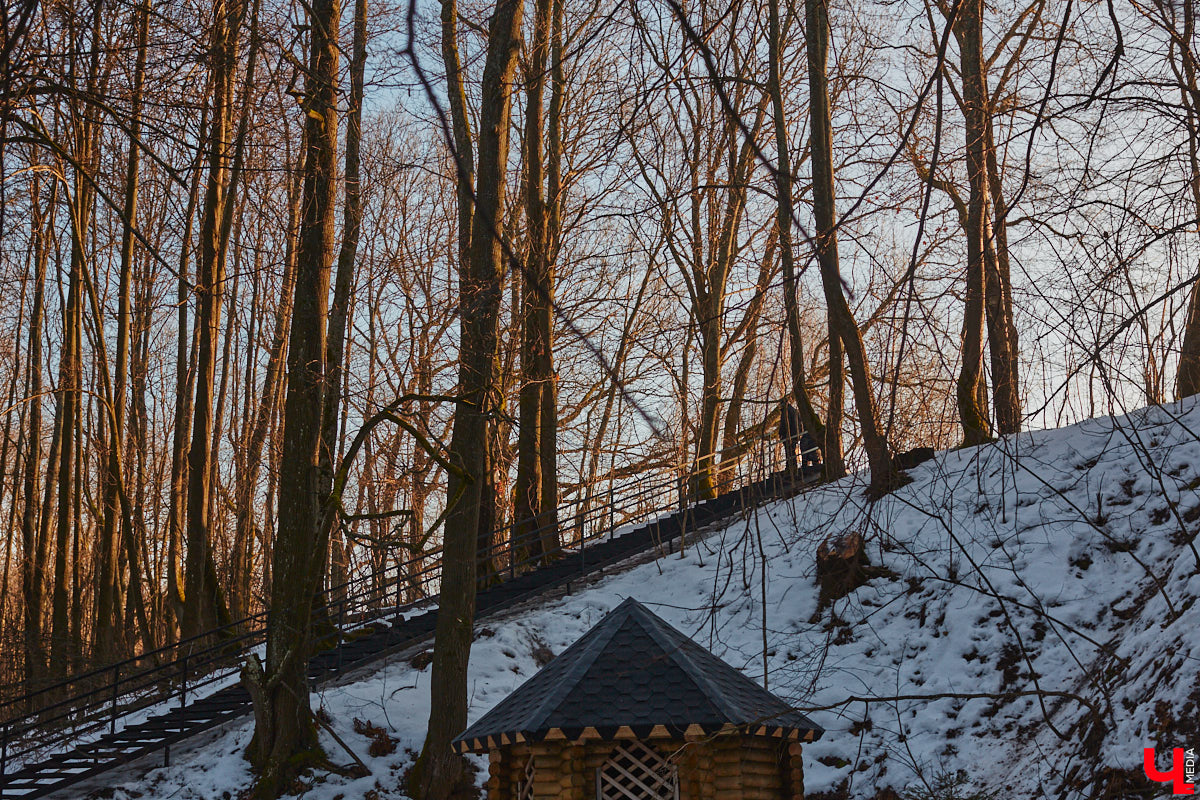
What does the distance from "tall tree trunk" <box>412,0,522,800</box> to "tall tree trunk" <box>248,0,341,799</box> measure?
5.17 feet

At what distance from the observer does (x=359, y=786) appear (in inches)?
427

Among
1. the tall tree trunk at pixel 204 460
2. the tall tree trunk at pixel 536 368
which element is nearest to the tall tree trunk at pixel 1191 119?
the tall tree trunk at pixel 536 368

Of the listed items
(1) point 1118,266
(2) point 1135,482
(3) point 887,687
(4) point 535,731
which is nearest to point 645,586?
(3) point 887,687

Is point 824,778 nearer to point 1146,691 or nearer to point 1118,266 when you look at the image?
point 1146,691

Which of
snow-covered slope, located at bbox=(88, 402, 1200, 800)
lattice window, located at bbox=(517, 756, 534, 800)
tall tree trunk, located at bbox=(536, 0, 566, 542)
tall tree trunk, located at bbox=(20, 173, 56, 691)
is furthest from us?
tall tree trunk, located at bbox=(20, 173, 56, 691)

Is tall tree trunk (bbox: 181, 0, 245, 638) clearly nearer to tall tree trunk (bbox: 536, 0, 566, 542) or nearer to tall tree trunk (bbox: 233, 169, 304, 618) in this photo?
tall tree trunk (bbox: 233, 169, 304, 618)

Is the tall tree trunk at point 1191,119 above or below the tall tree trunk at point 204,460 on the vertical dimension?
below

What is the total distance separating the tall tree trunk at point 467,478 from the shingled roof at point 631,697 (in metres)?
2.23

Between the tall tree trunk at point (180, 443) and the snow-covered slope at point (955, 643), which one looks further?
the tall tree trunk at point (180, 443)

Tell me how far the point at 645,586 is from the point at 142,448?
1087 cm

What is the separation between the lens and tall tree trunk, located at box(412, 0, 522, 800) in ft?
35.2

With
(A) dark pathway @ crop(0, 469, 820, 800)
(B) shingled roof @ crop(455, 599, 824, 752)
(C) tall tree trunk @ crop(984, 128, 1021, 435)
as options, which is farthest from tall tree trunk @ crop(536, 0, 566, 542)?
(C) tall tree trunk @ crop(984, 128, 1021, 435)

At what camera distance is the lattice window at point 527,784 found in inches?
328

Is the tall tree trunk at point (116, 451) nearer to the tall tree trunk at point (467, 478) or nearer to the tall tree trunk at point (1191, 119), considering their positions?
the tall tree trunk at point (467, 478)
